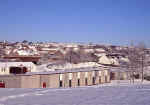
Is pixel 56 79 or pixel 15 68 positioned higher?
pixel 15 68

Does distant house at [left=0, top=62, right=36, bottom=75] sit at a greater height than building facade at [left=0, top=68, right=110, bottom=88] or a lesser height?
greater

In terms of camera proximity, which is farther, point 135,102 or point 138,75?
point 138,75

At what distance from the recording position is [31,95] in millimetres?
6715

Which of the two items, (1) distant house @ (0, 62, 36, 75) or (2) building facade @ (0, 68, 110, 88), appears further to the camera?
(1) distant house @ (0, 62, 36, 75)

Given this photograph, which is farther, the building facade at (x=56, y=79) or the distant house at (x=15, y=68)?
the distant house at (x=15, y=68)

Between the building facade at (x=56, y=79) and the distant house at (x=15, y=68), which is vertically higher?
the distant house at (x=15, y=68)

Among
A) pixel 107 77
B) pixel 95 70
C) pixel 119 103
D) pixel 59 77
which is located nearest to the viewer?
pixel 119 103

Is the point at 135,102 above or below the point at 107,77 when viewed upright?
above

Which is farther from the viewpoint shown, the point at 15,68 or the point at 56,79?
the point at 15,68

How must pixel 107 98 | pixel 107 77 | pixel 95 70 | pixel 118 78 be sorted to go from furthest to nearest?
pixel 118 78 < pixel 107 77 < pixel 95 70 < pixel 107 98

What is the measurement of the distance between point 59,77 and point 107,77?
10480 millimetres

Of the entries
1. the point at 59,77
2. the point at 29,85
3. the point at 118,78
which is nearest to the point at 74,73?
the point at 59,77

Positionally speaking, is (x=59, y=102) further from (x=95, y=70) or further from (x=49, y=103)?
(x=95, y=70)

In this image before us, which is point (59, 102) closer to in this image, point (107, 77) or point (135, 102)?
point (135, 102)
